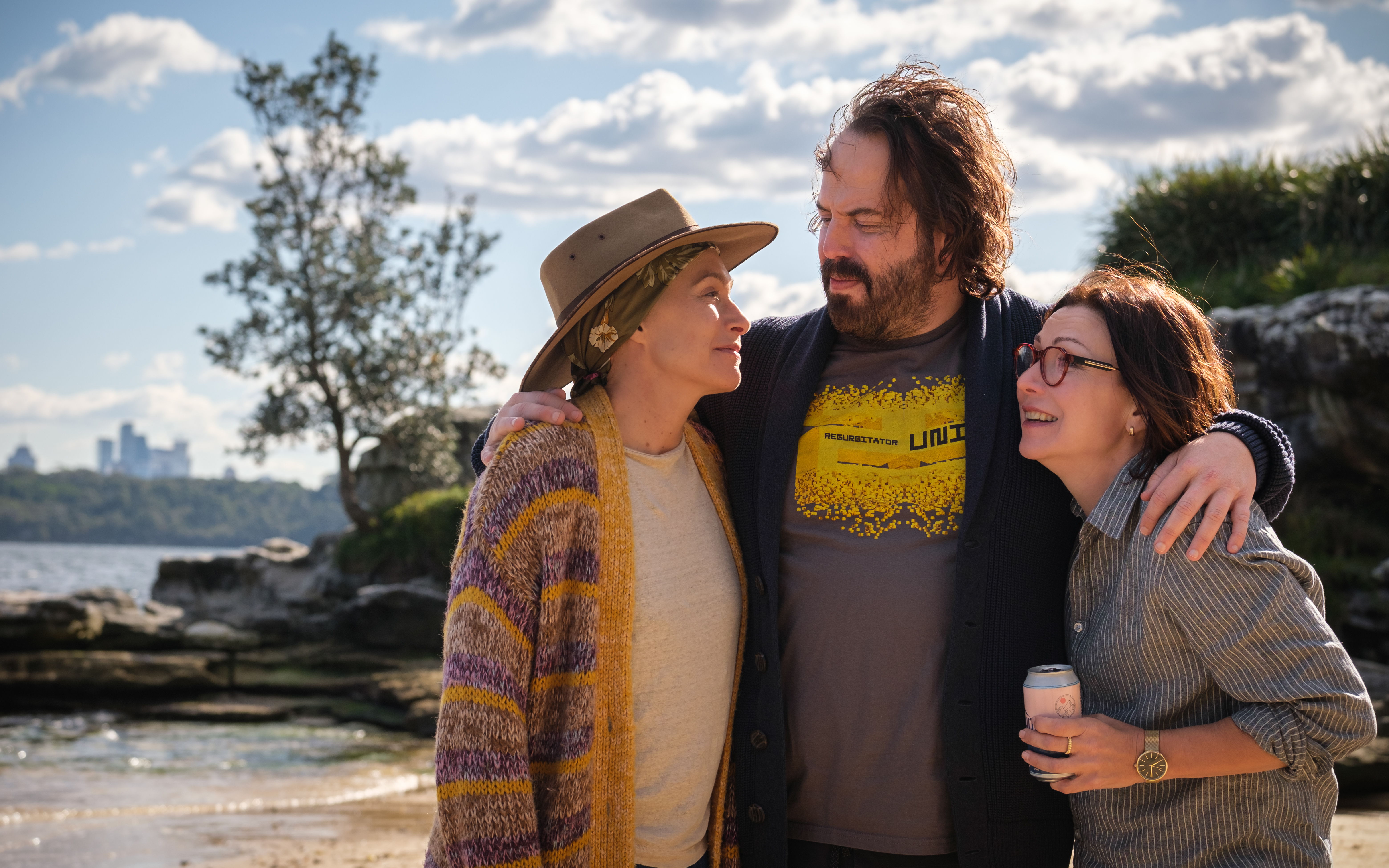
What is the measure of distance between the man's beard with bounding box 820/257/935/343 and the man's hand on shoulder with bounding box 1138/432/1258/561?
33.2 inches

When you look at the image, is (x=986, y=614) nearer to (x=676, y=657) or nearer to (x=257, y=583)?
(x=676, y=657)

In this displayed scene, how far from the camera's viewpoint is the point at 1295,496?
30.9ft

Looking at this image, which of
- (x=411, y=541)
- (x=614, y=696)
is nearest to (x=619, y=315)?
(x=614, y=696)

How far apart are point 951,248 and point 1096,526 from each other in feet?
3.12

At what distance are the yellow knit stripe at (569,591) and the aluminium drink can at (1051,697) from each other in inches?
37.9

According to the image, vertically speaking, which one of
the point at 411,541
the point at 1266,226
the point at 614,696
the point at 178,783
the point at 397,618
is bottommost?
the point at 178,783

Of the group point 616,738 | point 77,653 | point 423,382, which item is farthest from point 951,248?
point 423,382

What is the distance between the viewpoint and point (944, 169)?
9.65 ft

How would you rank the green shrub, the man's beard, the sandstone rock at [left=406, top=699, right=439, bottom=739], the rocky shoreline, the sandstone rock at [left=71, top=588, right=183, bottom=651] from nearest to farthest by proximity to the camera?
1. the man's beard
2. the sandstone rock at [left=406, top=699, right=439, bottom=739]
3. the rocky shoreline
4. the sandstone rock at [left=71, top=588, right=183, bottom=651]
5. the green shrub

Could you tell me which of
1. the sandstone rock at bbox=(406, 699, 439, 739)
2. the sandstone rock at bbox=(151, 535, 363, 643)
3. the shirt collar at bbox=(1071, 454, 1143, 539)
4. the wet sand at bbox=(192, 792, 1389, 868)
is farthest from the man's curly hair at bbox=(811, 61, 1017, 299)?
the sandstone rock at bbox=(151, 535, 363, 643)

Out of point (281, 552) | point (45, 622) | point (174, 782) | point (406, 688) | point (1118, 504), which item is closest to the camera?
point (1118, 504)

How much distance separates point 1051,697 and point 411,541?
45.5 feet

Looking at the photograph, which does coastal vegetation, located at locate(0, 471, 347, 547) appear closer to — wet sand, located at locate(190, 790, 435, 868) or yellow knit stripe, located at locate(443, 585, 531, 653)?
wet sand, located at locate(190, 790, 435, 868)

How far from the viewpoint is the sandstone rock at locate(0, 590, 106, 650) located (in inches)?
471
